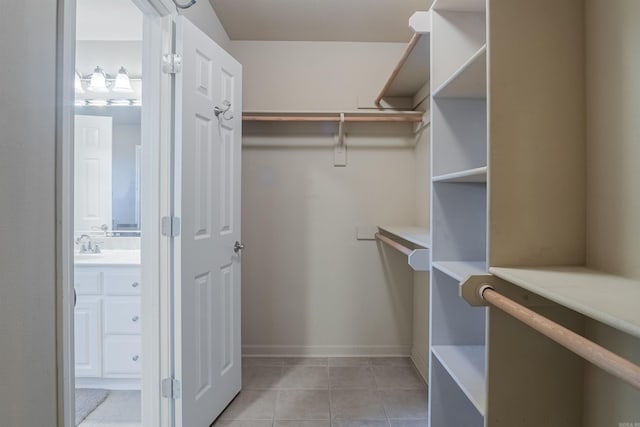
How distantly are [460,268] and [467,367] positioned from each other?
38 cm

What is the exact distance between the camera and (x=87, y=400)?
1.93 m

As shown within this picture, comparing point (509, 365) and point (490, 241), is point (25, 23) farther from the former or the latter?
point (509, 365)

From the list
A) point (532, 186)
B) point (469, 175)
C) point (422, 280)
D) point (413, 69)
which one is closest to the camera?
point (532, 186)

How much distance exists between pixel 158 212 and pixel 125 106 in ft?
4.53

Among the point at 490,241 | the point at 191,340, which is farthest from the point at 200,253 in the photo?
the point at 490,241

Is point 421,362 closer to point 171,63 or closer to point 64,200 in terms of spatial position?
point 64,200

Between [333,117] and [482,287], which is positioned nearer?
[482,287]

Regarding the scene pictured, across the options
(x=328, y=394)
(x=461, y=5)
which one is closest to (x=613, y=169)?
(x=461, y=5)

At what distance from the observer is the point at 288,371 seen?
226 cm

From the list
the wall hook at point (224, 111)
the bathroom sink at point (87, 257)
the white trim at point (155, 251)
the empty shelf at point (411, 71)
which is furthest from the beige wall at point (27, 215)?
the bathroom sink at point (87, 257)

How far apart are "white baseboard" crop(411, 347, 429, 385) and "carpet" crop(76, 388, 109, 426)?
2131mm

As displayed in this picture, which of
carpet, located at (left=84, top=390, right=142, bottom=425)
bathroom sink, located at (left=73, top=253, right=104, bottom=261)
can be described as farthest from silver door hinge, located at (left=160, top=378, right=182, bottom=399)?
bathroom sink, located at (left=73, top=253, right=104, bottom=261)

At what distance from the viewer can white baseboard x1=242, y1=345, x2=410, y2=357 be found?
8.14 ft

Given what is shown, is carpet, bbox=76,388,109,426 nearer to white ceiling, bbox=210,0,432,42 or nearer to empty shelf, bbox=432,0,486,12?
white ceiling, bbox=210,0,432,42
